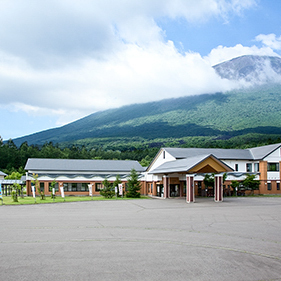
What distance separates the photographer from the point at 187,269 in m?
7.65

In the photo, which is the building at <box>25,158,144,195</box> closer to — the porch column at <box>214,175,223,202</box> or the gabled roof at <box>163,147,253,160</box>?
the gabled roof at <box>163,147,253,160</box>

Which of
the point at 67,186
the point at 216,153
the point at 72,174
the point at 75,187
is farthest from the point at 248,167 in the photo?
the point at 67,186

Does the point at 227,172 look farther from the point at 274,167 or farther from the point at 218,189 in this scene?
the point at 274,167

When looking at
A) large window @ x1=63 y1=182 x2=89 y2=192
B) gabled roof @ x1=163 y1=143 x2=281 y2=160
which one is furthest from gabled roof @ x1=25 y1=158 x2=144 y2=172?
gabled roof @ x1=163 y1=143 x2=281 y2=160

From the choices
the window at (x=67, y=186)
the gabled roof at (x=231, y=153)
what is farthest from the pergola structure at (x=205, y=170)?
the window at (x=67, y=186)

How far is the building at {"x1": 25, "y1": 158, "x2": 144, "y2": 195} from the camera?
4069 cm

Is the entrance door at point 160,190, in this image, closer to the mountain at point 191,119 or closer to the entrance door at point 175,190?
the entrance door at point 175,190

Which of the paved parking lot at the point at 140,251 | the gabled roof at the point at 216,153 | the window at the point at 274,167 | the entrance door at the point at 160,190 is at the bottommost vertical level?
the entrance door at the point at 160,190

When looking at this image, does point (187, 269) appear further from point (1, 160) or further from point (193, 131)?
point (193, 131)

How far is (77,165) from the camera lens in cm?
4456

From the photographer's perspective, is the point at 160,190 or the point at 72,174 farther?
the point at 72,174

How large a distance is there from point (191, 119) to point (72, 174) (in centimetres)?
11055

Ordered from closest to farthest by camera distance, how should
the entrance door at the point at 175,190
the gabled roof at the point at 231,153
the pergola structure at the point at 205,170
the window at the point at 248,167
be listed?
1. the pergola structure at the point at 205,170
2. the entrance door at the point at 175,190
3. the gabled roof at the point at 231,153
4. the window at the point at 248,167

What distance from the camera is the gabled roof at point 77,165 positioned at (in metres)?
42.1
